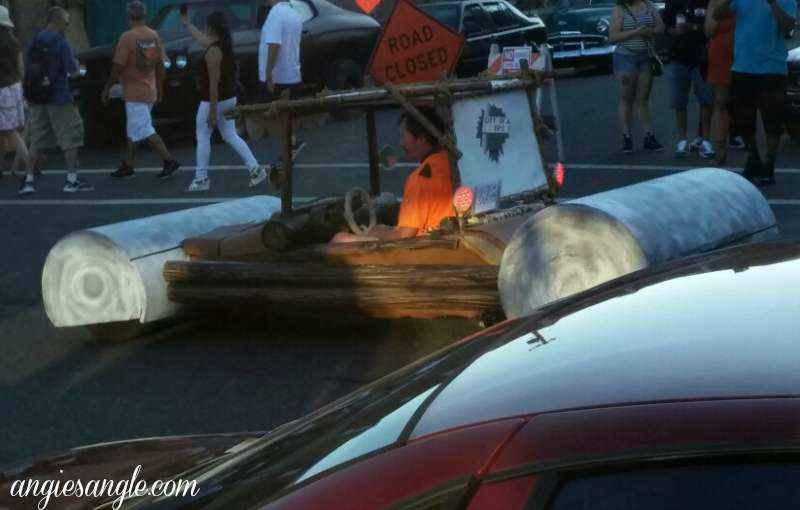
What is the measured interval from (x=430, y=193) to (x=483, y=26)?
16.1 meters

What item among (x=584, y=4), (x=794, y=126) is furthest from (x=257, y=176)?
(x=584, y=4)

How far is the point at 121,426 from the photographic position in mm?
6523

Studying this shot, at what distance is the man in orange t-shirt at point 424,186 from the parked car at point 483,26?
15054 mm

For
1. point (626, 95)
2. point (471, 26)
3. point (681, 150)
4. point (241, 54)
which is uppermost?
point (471, 26)

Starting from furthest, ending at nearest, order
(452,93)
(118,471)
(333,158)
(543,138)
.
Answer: (333,158)
(543,138)
(452,93)
(118,471)

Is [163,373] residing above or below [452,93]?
below

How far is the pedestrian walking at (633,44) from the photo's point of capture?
1413cm

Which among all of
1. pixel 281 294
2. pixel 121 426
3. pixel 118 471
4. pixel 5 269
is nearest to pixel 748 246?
pixel 118 471

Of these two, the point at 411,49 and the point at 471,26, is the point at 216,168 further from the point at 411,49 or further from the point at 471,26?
the point at 471,26

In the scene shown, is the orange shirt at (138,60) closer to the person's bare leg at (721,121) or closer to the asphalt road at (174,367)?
the asphalt road at (174,367)

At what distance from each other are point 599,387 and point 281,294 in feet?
18.2

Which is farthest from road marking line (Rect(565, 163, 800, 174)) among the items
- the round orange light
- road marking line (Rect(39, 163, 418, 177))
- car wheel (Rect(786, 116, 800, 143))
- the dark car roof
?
the dark car roof

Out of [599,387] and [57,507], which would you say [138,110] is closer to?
[57,507]

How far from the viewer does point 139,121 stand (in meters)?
14.6
